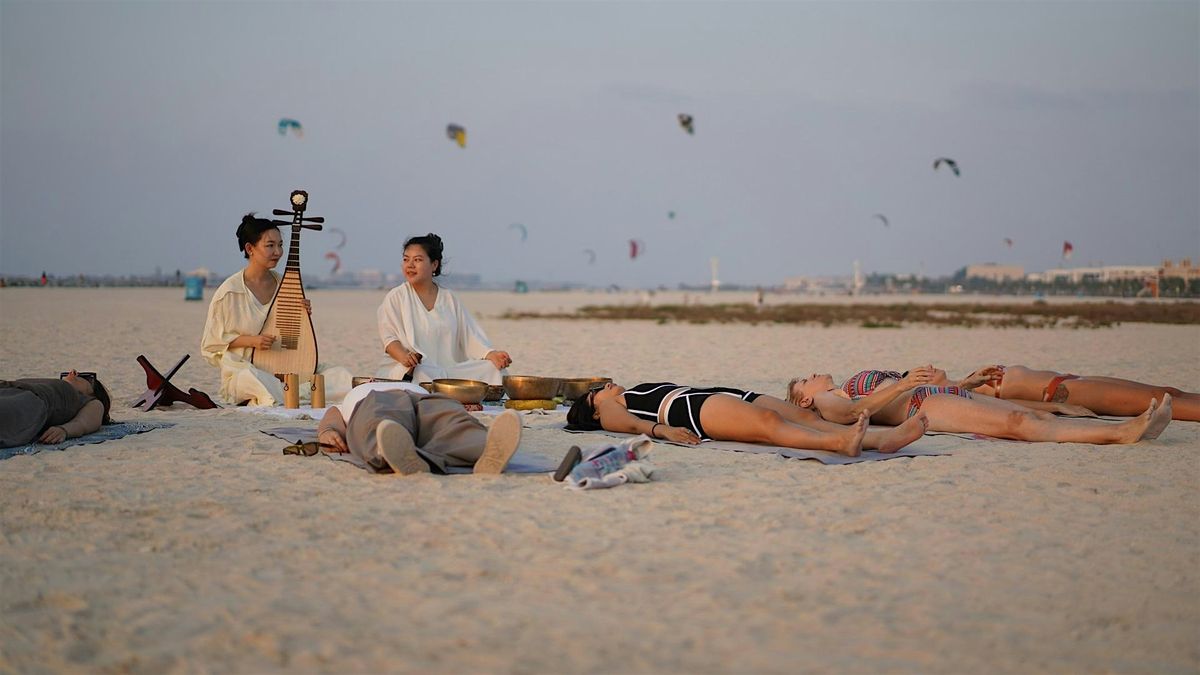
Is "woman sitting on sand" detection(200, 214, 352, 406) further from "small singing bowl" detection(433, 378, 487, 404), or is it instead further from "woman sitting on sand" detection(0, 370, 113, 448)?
"woman sitting on sand" detection(0, 370, 113, 448)

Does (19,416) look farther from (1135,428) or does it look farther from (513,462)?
(1135,428)

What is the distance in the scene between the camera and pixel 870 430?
607 centimetres

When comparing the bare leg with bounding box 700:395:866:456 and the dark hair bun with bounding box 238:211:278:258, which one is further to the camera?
the dark hair bun with bounding box 238:211:278:258

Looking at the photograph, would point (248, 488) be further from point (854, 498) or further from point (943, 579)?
point (943, 579)

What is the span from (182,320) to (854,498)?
74.3 feet

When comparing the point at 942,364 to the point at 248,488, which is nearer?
the point at 248,488

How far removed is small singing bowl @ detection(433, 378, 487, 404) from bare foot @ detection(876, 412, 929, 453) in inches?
114

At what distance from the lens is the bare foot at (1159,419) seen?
5.97m

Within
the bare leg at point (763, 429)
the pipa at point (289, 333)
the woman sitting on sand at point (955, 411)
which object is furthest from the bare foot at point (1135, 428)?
the pipa at point (289, 333)

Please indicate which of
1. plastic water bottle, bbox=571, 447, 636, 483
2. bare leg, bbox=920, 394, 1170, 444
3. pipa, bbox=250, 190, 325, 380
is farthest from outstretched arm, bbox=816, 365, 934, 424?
pipa, bbox=250, 190, 325, 380

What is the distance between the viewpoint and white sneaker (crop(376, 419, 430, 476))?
16.2 ft

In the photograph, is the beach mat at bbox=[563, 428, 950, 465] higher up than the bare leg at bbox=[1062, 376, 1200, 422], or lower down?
lower down

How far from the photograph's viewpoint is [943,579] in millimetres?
3559

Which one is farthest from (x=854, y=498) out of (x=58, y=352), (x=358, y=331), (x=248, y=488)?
(x=358, y=331)
